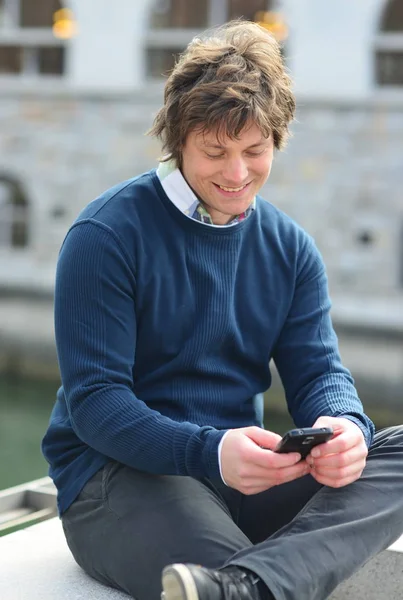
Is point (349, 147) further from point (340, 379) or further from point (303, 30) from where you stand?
point (340, 379)

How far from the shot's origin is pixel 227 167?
6.60 ft

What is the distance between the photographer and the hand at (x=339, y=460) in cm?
187

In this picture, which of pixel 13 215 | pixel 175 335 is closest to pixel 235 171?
pixel 175 335

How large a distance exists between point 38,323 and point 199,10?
16.3 ft

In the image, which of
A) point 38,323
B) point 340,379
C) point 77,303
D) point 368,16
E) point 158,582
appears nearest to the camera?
point 158,582

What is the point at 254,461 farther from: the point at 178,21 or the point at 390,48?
the point at 178,21

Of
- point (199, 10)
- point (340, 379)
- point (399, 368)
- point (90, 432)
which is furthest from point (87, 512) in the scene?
point (199, 10)

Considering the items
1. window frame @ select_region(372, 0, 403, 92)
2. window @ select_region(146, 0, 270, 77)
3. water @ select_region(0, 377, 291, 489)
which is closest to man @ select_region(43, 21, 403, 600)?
water @ select_region(0, 377, 291, 489)

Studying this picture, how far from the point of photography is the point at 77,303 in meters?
1.95

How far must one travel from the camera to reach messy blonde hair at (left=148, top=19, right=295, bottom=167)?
1.94m

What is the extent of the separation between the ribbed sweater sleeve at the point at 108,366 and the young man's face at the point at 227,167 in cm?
21

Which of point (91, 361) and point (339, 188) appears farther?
point (339, 188)

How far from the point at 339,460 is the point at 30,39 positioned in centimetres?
1322

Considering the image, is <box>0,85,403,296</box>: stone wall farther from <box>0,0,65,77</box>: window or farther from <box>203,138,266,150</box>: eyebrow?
<box>203,138,266,150</box>: eyebrow
